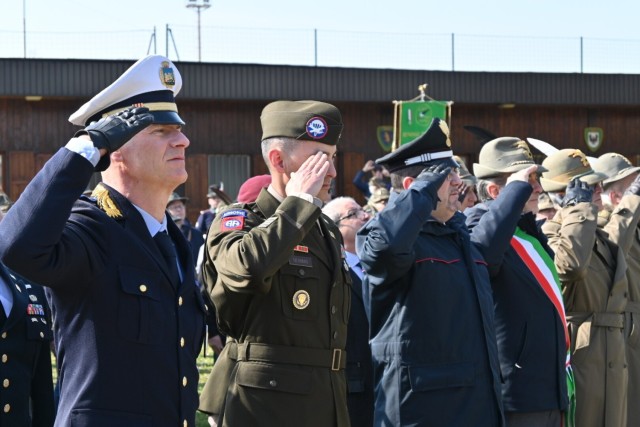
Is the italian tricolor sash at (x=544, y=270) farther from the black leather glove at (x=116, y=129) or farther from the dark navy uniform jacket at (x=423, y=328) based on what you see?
the black leather glove at (x=116, y=129)

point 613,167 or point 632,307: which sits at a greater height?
point 613,167

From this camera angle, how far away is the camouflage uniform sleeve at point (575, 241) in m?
6.69

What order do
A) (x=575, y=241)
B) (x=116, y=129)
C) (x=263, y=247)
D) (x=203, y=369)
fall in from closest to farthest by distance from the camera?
(x=116, y=129)
(x=263, y=247)
(x=575, y=241)
(x=203, y=369)

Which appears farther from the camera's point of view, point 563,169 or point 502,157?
point 563,169

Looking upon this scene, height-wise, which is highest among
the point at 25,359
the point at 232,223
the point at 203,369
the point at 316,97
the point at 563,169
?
the point at 316,97

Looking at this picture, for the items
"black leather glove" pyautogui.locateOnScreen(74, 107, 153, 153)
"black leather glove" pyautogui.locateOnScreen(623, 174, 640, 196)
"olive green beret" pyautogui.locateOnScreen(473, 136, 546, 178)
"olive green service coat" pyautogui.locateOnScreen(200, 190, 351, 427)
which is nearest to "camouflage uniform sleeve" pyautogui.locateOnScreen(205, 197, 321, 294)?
"olive green service coat" pyautogui.locateOnScreen(200, 190, 351, 427)

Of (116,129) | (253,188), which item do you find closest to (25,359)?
(116,129)

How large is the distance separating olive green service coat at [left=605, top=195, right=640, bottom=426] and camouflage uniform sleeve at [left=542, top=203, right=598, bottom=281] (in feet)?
2.03

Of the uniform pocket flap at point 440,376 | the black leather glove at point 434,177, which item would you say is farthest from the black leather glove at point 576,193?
the uniform pocket flap at point 440,376

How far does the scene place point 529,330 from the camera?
587 cm

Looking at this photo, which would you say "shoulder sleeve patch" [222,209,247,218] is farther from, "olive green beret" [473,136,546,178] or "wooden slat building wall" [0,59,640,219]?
"wooden slat building wall" [0,59,640,219]

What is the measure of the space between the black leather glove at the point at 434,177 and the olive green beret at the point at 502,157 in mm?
1169

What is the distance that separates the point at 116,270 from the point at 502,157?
3.54 meters

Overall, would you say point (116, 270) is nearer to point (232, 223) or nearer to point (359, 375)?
A: point (232, 223)
